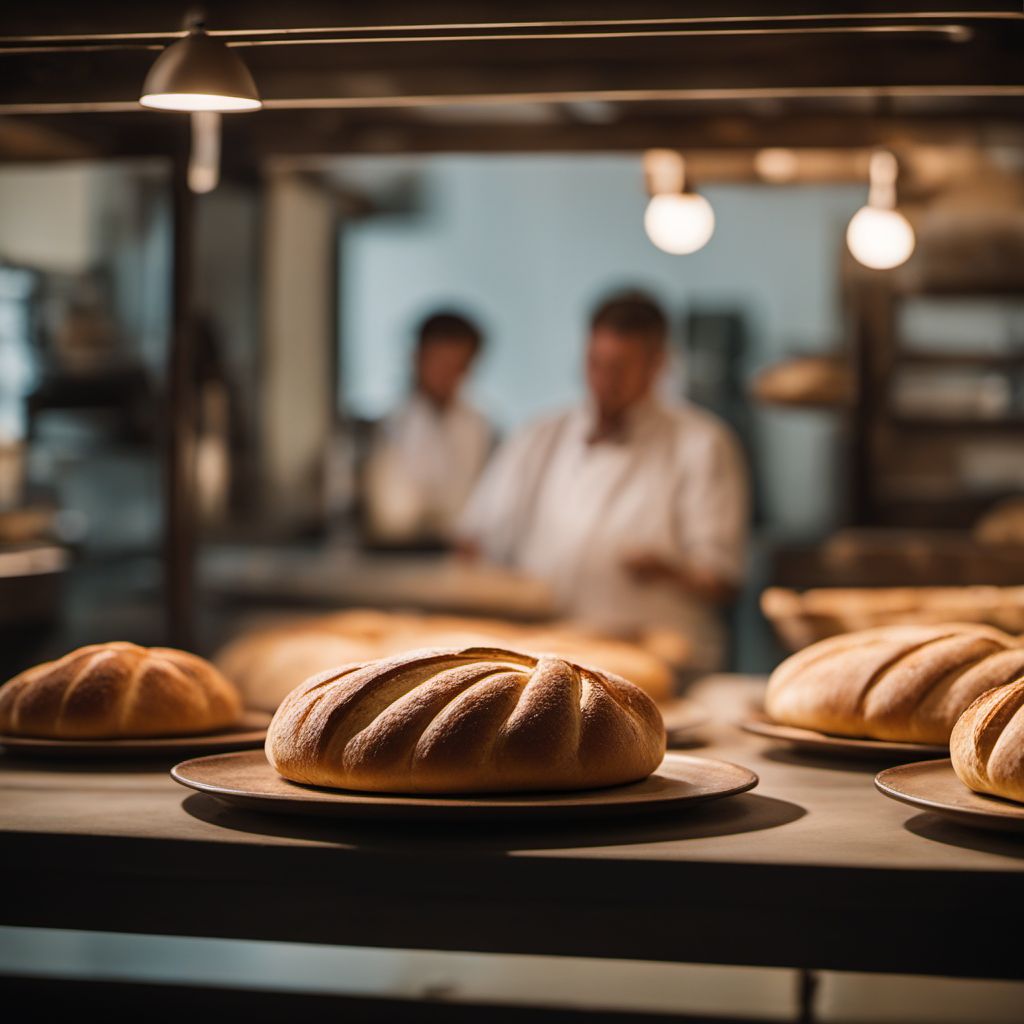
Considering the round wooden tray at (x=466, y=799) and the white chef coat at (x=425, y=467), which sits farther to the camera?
the white chef coat at (x=425, y=467)

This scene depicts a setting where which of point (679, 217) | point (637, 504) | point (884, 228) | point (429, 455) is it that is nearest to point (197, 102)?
point (884, 228)

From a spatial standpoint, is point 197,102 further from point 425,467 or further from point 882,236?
point 425,467

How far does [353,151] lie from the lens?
9.32ft

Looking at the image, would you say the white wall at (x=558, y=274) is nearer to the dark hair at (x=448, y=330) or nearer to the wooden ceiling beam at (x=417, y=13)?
the dark hair at (x=448, y=330)

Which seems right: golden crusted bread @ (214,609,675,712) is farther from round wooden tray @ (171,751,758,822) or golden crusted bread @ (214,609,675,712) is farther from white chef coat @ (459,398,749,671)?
white chef coat @ (459,398,749,671)

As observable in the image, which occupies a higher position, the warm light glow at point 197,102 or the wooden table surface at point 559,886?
the warm light glow at point 197,102

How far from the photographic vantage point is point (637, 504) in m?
4.32

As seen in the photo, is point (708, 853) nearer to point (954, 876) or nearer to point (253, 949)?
point (954, 876)

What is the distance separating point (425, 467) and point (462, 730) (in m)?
5.49

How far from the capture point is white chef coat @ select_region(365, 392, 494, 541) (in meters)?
6.43

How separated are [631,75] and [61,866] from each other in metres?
1.12

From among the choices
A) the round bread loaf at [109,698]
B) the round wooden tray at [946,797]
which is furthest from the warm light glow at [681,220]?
the round wooden tray at [946,797]

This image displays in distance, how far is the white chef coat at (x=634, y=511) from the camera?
4195 mm

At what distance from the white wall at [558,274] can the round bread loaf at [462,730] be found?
22.5 feet
